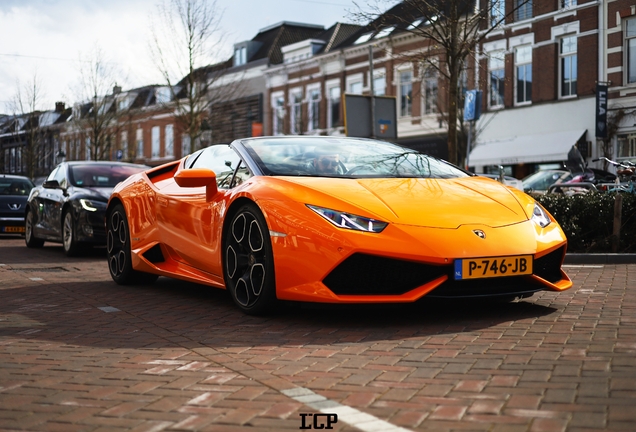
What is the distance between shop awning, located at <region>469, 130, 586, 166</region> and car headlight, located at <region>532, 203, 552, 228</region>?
25168mm

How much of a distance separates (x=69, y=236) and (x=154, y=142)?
48.7 m

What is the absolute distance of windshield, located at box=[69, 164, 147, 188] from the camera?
489 inches

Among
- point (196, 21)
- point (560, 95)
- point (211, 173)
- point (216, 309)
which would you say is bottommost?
point (216, 309)

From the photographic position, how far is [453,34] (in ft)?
48.4

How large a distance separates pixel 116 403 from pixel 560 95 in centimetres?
2988

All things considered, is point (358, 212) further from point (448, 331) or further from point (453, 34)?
point (453, 34)

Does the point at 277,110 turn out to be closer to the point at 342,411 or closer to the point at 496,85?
the point at 496,85

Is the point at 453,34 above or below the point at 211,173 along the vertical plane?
above

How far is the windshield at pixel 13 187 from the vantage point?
1753 cm

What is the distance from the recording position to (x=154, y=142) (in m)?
59.5

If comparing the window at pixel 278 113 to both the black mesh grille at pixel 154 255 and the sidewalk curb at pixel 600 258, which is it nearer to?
the sidewalk curb at pixel 600 258

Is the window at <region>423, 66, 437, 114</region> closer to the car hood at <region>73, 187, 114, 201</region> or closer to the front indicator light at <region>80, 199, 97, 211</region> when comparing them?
the car hood at <region>73, 187, 114, 201</region>

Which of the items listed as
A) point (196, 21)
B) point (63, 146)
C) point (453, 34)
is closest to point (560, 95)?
point (196, 21)

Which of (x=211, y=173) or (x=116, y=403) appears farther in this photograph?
(x=211, y=173)
